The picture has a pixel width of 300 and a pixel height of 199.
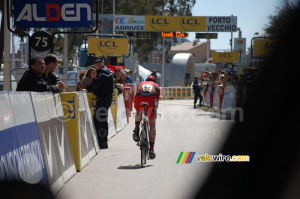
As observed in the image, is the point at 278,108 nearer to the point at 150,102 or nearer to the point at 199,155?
the point at 199,155

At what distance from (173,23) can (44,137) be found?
41593 millimetres

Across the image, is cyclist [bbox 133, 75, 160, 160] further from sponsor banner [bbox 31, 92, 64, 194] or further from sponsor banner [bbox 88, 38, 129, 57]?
sponsor banner [bbox 88, 38, 129, 57]

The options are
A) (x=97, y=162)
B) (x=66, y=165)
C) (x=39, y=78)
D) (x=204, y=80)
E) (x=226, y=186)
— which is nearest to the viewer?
(x=226, y=186)

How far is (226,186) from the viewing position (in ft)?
25.7

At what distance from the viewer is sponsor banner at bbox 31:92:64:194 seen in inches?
288

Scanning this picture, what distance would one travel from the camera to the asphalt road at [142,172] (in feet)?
24.4

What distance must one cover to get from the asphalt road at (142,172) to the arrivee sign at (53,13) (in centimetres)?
280

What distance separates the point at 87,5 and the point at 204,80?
71.3 feet

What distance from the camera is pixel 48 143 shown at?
7.61m

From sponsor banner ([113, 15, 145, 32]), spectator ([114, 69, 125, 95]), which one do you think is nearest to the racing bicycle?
spectator ([114, 69, 125, 95])

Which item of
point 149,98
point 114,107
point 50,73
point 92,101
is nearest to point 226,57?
point 114,107

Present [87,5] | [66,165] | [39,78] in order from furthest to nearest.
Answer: [87,5] → [39,78] → [66,165]

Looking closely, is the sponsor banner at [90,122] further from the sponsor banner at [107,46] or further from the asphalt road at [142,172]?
the sponsor banner at [107,46]

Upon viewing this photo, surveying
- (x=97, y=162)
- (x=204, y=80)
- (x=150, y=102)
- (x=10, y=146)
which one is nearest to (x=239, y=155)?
(x=150, y=102)
